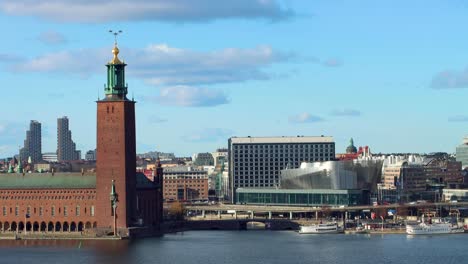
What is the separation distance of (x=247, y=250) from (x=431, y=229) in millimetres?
29093

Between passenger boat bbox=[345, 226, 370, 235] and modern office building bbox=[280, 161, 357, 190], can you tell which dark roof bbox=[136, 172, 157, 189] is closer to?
passenger boat bbox=[345, 226, 370, 235]

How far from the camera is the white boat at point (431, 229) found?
395ft

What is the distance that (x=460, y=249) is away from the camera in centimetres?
9900

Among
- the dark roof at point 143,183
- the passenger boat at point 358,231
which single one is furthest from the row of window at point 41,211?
the passenger boat at point 358,231

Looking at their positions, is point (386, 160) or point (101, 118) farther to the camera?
point (386, 160)

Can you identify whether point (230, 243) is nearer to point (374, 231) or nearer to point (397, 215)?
point (374, 231)

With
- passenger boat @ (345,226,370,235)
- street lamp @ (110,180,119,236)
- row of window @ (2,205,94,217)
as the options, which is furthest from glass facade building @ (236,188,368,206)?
street lamp @ (110,180,119,236)

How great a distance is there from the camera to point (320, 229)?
4980 inches

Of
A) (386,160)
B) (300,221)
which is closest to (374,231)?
(300,221)

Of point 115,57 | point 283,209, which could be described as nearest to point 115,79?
point 115,57

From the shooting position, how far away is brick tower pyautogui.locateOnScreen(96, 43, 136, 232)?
369 ft

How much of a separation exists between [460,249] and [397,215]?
49.3 m

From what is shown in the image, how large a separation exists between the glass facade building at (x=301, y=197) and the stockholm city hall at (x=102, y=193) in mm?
39958

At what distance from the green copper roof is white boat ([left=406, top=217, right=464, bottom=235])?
95.3 ft
